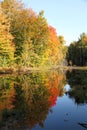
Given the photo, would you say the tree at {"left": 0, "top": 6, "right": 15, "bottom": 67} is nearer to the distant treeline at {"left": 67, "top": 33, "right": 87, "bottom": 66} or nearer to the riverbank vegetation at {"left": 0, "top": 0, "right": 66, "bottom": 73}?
the riverbank vegetation at {"left": 0, "top": 0, "right": 66, "bottom": 73}

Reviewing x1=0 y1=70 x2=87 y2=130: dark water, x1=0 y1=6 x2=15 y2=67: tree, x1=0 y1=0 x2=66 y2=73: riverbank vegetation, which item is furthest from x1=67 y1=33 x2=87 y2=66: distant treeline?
x1=0 y1=70 x2=87 y2=130: dark water

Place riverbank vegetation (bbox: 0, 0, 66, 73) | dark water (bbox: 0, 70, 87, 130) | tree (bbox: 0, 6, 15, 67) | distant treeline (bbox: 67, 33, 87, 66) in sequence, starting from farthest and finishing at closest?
distant treeline (bbox: 67, 33, 87, 66), riverbank vegetation (bbox: 0, 0, 66, 73), tree (bbox: 0, 6, 15, 67), dark water (bbox: 0, 70, 87, 130)

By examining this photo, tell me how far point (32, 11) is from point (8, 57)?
13431 millimetres

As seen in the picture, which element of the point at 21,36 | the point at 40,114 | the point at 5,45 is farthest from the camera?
the point at 21,36

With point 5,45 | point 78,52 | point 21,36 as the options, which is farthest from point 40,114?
point 78,52

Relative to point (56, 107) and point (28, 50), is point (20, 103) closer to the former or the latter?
point (56, 107)

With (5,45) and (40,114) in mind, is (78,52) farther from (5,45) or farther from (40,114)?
(40,114)

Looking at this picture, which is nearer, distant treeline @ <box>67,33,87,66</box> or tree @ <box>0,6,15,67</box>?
tree @ <box>0,6,15,67</box>

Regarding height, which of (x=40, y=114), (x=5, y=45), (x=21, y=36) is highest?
(x=21, y=36)

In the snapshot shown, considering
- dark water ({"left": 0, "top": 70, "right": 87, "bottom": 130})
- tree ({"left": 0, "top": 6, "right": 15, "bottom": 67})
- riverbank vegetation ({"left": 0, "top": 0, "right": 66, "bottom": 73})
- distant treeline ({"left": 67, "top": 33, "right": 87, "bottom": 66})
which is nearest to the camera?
dark water ({"left": 0, "top": 70, "right": 87, "bottom": 130})

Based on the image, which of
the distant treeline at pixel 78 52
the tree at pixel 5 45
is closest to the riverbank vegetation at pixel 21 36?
the tree at pixel 5 45

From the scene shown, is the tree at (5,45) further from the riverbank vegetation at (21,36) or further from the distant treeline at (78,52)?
the distant treeline at (78,52)

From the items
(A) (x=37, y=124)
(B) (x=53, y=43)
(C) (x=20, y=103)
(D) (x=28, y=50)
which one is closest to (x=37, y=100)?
(C) (x=20, y=103)

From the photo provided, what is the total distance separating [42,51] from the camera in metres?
67.7
